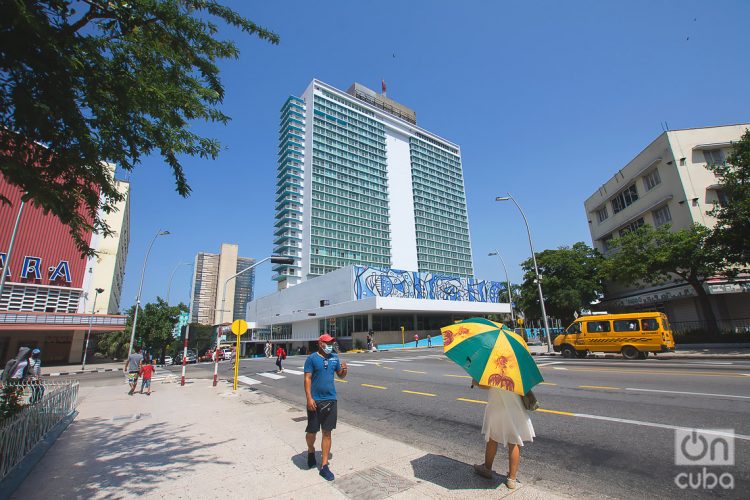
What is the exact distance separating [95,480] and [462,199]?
13499 cm

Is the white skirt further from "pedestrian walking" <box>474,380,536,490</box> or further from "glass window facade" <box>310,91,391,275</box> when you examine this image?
"glass window facade" <box>310,91,391,275</box>

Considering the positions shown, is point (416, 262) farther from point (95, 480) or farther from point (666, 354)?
point (95, 480)

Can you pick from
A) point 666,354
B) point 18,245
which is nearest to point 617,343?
point 666,354

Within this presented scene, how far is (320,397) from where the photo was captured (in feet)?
15.3

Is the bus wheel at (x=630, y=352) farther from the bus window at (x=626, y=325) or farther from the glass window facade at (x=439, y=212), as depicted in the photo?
the glass window facade at (x=439, y=212)

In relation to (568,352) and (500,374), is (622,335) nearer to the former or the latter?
(568,352)

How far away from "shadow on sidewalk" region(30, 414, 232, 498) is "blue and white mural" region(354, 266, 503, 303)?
39.5 meters

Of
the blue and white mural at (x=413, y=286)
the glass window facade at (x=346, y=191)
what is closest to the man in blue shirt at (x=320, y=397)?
the blue and white mural at (x=413, y=286)

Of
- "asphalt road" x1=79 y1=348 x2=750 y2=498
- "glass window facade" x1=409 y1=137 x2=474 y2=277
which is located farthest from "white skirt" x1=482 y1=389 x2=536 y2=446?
"glass window facade" x1=409 y1=137 x2=474 y2=277

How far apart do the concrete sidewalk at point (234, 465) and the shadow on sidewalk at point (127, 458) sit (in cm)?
1

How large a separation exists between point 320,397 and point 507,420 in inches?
94.6

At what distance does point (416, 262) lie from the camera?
108 metres

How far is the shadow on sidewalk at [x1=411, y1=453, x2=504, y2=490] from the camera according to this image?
12.7 feet

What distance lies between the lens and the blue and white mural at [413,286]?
1860 inches
